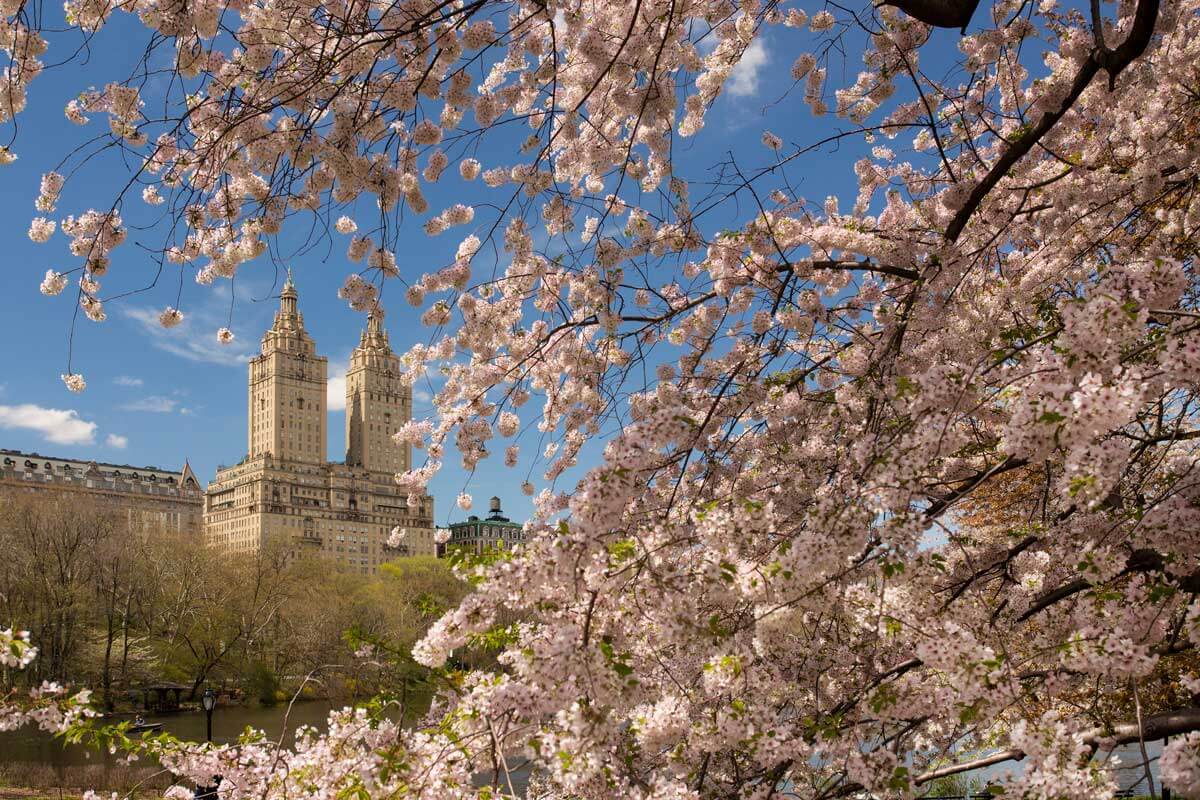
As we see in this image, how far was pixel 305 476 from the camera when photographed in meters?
106

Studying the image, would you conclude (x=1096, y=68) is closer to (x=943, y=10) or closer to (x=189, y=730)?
(x=943, y=10)

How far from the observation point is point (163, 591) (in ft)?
118

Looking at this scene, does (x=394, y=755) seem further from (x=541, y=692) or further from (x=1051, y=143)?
(x=1051, y=143)

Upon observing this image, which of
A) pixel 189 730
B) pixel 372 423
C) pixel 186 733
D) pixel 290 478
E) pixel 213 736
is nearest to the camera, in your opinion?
pixel 213 736

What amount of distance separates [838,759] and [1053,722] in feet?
2.51

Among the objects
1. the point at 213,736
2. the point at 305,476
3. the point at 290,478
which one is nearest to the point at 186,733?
the point at 213,736

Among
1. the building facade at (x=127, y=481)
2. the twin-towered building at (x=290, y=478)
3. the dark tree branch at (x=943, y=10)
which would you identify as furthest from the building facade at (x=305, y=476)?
the dark tree branch at (x=943, y=10)

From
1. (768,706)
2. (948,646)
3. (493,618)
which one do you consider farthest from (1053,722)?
(493,618)

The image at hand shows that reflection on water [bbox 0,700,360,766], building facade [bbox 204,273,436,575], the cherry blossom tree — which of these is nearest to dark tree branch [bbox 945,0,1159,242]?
the cherry blossom tree

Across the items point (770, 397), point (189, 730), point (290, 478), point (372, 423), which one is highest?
point (372, 423)

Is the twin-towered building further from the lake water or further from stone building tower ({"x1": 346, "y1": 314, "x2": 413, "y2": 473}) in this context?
the lake water

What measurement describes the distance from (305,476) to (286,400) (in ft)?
34.7

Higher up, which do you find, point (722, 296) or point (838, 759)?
point (722, 296)

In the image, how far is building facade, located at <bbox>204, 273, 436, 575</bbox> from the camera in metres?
101
